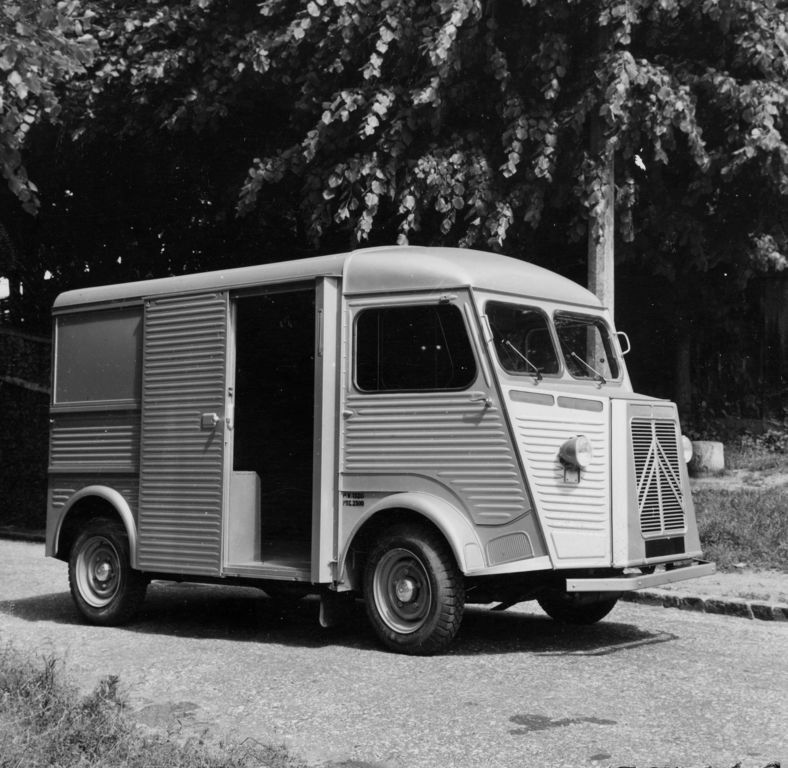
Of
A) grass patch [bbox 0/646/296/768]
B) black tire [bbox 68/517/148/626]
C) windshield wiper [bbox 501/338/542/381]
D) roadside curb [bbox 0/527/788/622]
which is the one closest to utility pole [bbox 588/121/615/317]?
roadside curb [bbox 0/527/788/622]

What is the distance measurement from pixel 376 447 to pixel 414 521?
0.62 metres

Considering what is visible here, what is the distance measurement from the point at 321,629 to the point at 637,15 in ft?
26.3

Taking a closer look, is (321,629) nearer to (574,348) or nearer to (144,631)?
(144,631)

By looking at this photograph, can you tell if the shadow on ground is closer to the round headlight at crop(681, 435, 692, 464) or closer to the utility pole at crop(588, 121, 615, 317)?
the round headlight at crop(681, 435, 692, 464)

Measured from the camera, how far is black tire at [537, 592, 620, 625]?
Result: 9.90 metres

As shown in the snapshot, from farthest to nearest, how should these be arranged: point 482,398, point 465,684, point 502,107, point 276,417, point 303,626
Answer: point 502,107
point 276,417
point 303,626
point 482,398
point 465,684

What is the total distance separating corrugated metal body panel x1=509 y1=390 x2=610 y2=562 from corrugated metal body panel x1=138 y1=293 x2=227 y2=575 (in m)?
2.59

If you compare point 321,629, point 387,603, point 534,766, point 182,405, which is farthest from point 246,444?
point 534,766

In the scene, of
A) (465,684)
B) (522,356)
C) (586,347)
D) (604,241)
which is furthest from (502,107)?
(465,684)

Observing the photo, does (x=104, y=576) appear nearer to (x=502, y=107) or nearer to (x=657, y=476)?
(x=657, y=476)

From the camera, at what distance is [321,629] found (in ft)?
33.4

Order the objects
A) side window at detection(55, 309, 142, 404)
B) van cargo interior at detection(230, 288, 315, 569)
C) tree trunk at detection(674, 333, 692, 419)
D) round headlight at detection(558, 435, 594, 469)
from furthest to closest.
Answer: tree trunk at detection(674, 333, 692, 419) → side window at detection(55, 309, 142, 404) → van cargo interior at detection(230, 288, 315, 569) → round headlight at detection(558, 435, 594, 469)

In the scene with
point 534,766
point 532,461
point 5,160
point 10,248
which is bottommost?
point 534,766

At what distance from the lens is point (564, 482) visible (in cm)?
872
